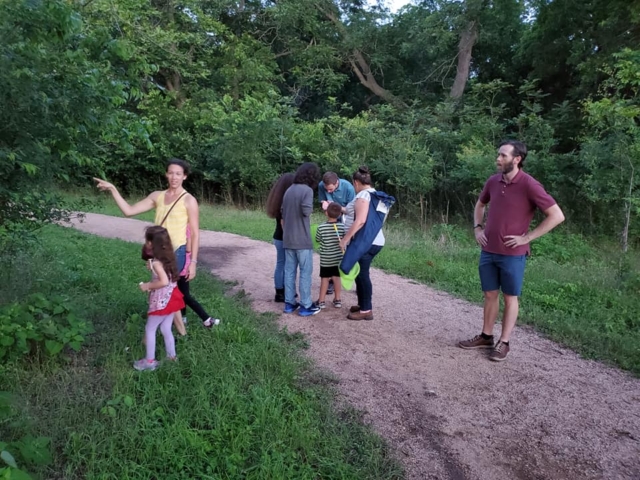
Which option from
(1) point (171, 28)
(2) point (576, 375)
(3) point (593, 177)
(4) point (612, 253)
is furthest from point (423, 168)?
(1) point (171, 28)

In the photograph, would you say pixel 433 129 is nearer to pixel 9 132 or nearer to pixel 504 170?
pixel 504 170

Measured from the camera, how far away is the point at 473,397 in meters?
3.78

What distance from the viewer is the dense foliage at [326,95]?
399cm

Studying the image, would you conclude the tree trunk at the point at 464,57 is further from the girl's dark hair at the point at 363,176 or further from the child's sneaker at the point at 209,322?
the child's sneaker at the point at 209,322

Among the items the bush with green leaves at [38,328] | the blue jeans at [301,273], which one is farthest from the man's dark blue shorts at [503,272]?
the bush with green leaves at [38,328]

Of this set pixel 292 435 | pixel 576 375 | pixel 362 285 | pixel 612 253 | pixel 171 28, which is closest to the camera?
pixel 292 435

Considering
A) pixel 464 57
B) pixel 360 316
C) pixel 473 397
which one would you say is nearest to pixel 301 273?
pixel 360 316

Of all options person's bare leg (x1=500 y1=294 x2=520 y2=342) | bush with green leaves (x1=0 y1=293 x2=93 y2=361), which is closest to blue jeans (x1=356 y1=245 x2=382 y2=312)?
person's bare leg (x1=500 y1=294 x2=520 y2=342)

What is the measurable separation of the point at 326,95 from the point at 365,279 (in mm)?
20930

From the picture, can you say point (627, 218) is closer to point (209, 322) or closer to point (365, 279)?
point (365, 279)

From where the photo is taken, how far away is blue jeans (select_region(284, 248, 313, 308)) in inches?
217

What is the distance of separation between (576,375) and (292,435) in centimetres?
273

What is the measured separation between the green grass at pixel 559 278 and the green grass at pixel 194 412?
99.7 inches

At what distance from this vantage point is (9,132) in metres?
3.72
